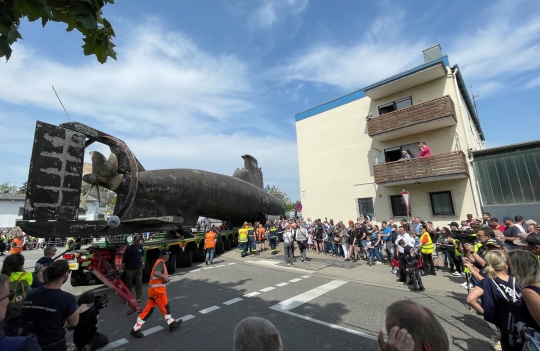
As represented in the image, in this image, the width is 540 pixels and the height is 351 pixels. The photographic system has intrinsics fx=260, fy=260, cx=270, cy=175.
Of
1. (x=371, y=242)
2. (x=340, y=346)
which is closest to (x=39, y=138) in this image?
(x=340, y=346)

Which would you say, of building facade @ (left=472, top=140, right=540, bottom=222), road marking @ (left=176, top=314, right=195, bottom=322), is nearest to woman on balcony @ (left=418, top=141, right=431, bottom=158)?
building facade @ (left=472, top=140, right=540, bottom=222)

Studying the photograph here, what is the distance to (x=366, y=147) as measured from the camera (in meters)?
16.5

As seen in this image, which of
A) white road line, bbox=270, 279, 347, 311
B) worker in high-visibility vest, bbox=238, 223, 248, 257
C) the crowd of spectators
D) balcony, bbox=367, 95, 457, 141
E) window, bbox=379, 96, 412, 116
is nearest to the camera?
the crowd of spectators

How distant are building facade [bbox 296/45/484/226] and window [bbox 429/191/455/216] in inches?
1.7

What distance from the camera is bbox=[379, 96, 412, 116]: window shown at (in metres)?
15.2

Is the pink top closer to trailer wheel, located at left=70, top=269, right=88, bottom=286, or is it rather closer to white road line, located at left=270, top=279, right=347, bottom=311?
white road line, located at left=270, top=279, right=347, bottom=311

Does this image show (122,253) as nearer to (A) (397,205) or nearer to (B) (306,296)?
(B) (306,296)

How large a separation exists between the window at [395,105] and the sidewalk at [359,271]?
9.71 m

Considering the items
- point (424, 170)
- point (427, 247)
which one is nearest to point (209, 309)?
point (427, 247)

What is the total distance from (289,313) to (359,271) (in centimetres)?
476

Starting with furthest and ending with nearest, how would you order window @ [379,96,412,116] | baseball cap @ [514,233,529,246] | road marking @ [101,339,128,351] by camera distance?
1. window @ [379,96,412,116]
2. baseball cap @ [514,233,529,246]
3. road marking @ [101,339,128,351]

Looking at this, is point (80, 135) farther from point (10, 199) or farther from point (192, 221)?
point (10, 199)

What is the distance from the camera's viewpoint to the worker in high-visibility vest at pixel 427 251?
27.2 feet

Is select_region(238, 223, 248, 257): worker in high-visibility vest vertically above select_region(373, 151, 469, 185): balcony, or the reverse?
select_region(373, 151, 469, 185): balcony
